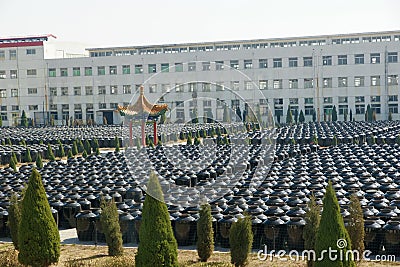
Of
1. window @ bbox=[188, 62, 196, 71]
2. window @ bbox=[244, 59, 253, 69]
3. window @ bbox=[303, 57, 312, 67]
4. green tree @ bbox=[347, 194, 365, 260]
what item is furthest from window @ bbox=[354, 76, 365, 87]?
green tree @ bbox=[347, 194, 365, 260]

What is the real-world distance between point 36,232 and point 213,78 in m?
46.9

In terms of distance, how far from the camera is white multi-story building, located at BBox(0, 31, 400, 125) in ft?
201

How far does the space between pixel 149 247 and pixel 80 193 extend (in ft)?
32.3

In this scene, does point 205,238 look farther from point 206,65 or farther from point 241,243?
point 206,65

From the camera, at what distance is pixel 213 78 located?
58438mm

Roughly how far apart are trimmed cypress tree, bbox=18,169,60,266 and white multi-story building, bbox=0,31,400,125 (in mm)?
42159

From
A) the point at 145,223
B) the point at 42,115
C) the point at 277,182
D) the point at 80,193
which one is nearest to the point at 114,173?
the point at 80,193

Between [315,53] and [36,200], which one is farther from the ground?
[315,53]

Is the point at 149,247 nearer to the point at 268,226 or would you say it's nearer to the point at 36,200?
the point at 36,200

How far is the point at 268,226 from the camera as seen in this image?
14.8 metres

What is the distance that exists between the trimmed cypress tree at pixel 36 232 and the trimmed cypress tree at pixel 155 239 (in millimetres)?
2445

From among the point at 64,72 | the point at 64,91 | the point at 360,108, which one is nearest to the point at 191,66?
the point at 64,72

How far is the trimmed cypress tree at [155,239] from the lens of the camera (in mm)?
10820

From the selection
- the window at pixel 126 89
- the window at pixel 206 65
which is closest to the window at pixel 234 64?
the window at pixel 206 65
